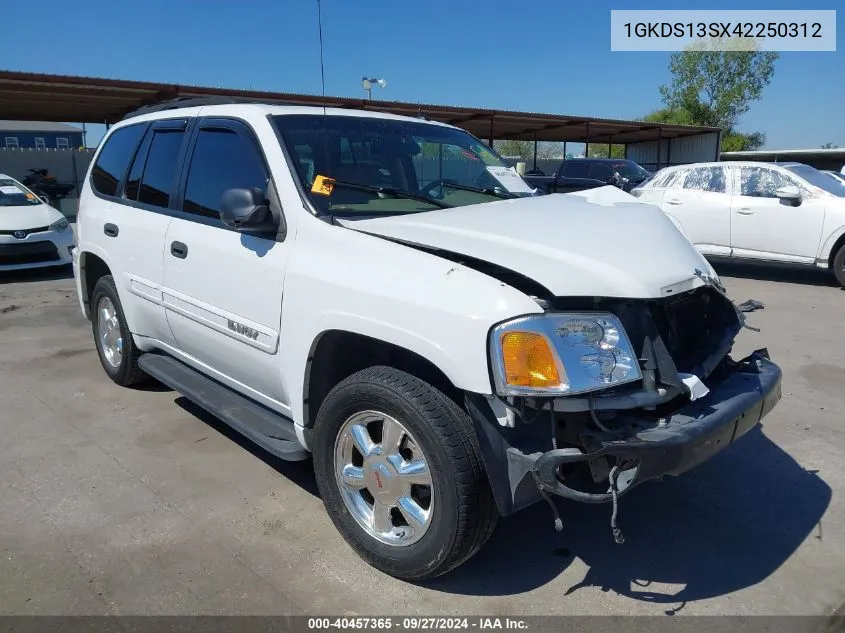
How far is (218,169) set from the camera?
3691mm

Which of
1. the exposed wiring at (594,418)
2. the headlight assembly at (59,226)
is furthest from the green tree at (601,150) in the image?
the exposed wiring at (594,418)

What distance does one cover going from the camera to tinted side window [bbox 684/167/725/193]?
1009 centimetres

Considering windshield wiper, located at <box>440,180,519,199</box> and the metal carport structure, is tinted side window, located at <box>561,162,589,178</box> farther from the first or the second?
A: windshield wiper, located at <box>440,180,519,199</box>

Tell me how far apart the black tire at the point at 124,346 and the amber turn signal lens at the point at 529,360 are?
11.0 ft

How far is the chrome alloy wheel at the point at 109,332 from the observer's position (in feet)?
16.5

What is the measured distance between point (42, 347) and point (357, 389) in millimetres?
4930

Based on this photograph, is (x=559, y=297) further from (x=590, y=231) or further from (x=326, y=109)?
(x=326, y=109)

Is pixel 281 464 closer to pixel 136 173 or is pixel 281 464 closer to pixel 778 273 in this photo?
pixel 136 173

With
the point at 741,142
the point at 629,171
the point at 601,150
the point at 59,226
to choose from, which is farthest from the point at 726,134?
the point at 59,226

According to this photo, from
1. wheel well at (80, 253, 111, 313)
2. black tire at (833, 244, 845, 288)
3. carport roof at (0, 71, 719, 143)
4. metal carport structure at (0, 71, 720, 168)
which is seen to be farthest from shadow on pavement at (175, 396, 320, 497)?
black tire at (833, 244, 845, 288)

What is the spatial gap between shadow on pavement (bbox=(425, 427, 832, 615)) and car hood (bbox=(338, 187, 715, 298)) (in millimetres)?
Result: 1225

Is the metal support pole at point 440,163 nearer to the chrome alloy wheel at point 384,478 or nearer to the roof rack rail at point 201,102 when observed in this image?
the roof rack rail at point 201,102

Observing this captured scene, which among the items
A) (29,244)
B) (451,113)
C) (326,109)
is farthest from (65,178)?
(326,109)

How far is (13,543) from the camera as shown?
3115 millimetres
